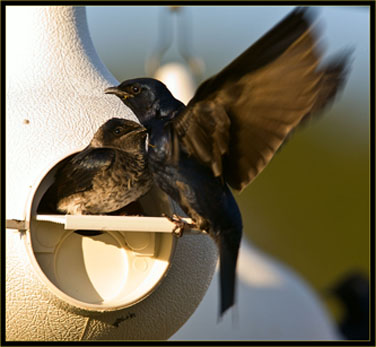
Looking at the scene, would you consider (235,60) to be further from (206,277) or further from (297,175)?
(297,175)

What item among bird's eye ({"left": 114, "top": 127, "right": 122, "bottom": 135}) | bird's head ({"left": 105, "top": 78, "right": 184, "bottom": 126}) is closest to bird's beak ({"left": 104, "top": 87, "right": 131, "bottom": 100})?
bird's head ({"left": 105, "top": 78, "right": 184, "bottom": 126})

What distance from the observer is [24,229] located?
3268 mm

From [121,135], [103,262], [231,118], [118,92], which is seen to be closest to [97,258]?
[103,262]

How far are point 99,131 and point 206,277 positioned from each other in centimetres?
68

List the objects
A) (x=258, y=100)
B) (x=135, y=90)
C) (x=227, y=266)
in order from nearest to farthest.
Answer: (x=258, y=100), (x=227, y=266), (x=135, y=90)

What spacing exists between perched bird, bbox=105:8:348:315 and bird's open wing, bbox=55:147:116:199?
19cm

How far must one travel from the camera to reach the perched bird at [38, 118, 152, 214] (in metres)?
3.34

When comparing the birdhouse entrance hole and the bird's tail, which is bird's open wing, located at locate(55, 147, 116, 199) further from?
the bird's tail

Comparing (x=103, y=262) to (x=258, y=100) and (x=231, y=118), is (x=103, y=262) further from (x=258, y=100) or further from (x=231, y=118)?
(x=258, y=100)

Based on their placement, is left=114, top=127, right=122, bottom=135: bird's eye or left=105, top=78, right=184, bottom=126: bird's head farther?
left=114, top=127, right=122, bottom=135: bird's eye

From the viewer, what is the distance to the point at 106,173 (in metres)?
3.39

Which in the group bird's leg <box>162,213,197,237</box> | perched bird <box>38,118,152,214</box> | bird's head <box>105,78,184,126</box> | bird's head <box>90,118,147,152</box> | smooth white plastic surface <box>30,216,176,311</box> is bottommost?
smooth white plastic surface <box>30,216,176,311</box>

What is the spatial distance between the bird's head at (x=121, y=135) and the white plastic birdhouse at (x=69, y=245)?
0.07m

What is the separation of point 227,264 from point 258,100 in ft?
1.92
